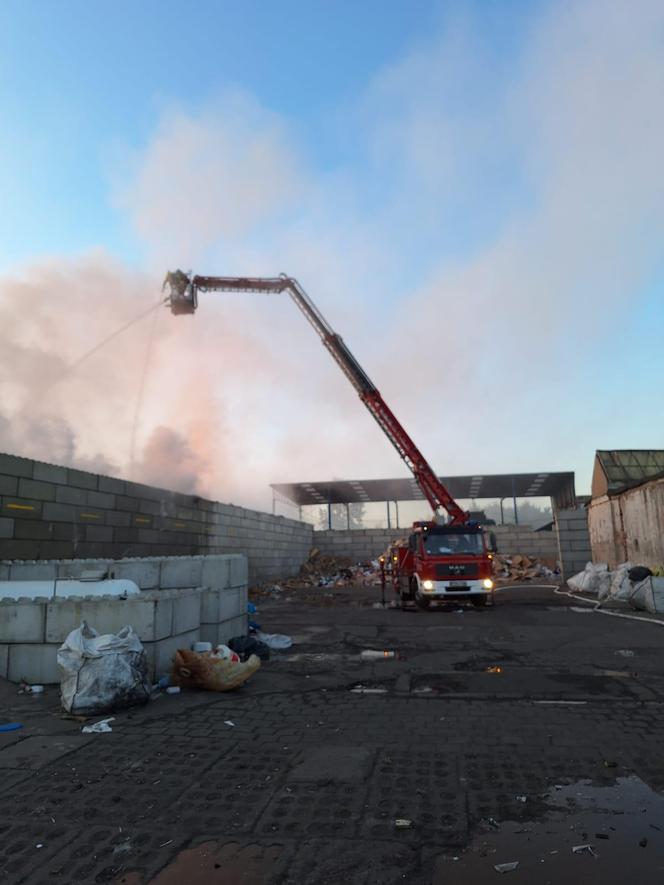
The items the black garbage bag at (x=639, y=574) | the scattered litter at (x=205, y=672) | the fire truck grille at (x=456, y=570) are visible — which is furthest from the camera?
the fire truck grille at (x=456, y=570)

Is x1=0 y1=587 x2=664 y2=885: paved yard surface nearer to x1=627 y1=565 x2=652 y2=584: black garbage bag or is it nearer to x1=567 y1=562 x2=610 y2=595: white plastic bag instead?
x1=627 y1=565 x2=652 y2=584: black garbage bag

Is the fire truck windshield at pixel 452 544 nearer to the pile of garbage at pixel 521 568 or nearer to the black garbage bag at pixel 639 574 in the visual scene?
the black garbage bag at pixel 639 574

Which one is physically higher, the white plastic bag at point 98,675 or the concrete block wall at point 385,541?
the concrete block wall at point 385,541

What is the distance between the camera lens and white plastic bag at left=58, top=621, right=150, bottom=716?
5211mm

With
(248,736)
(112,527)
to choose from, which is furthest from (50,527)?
(248,736)

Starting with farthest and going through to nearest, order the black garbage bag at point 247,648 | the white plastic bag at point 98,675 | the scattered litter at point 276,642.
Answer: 1. the scattered litter at point 276,642
2. the black garbage bag at point 247,648
3. the white plastic bag at point 98,675

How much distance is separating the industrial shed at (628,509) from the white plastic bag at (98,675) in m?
13.4

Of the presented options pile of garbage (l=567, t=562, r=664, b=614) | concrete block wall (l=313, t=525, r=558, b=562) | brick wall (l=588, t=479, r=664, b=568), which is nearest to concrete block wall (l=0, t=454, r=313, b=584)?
concrete block wall (l=313, t=525, r=558, b=562)

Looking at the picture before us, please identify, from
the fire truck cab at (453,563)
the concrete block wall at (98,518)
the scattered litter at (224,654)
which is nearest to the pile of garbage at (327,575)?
the concrete block wall at (98,518)

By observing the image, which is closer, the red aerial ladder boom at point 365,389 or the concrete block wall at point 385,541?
the red aerial ladder boom at point 365,389

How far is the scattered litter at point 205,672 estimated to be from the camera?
19.8 feet

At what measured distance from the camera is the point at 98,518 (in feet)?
39.0

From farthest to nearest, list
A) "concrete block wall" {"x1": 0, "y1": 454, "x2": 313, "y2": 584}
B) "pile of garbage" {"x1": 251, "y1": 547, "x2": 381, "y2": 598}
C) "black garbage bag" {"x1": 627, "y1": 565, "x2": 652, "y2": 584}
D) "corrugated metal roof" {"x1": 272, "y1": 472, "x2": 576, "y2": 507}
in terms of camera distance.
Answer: "corrugated metal roof" {"x1": 272, "y1": 472, "x2": 576, "y2": 507}, "pile of garbage" {"x1": 251, "y1": 547, "x2": 381, "y2": 598}, "black garbage bag" {"x1": 627, "y1": 565, "x2": 652, "y2": 584}, "concrete block wall" {"x1": 0, "y1": 454, "x2": 313, "y2": 584}

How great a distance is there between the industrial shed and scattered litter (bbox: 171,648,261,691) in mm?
12367
